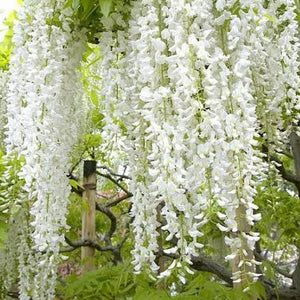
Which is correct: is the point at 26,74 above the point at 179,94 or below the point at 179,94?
above

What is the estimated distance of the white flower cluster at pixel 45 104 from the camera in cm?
168

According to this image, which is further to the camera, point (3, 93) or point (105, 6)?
point (3, 93)

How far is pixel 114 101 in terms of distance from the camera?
1688 mm

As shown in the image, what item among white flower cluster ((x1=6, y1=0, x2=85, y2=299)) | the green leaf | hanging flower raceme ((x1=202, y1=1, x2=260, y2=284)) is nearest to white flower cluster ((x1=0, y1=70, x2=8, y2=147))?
white flower cluster ((x1=6, y1=0, x2=85, y2=299))

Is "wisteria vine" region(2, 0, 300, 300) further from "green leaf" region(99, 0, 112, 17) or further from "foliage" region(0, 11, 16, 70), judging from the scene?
"foliage" region(0, 11, 16, 70)

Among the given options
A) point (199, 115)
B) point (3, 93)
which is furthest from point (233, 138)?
point (3, 93)

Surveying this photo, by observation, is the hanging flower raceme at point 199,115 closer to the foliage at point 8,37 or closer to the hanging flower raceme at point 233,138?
the hanging flower raceme at point 233,138

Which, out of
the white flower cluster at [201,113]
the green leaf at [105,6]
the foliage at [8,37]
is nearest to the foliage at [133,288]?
the white flower cluster at [201,113]

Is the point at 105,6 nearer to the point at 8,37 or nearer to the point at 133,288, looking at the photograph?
the point at 8,37

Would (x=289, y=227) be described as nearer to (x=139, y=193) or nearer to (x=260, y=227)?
(x=260, y=227)

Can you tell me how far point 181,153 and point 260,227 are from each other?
188 centimetres

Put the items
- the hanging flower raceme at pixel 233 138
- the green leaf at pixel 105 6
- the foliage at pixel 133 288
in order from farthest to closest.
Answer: the foliage at pixel 133 288 → the green leaf at pixel 105 6 → the hanging flower raceme at pixel 233 138

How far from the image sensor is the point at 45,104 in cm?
171

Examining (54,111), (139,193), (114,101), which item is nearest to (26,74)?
(54,111)
